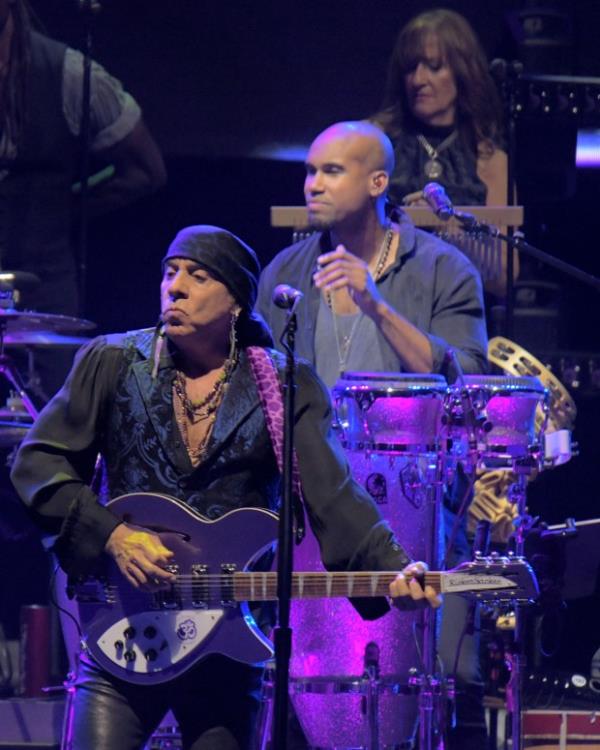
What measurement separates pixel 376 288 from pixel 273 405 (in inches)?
75.2

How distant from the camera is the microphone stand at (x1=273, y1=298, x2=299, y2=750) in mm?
4121

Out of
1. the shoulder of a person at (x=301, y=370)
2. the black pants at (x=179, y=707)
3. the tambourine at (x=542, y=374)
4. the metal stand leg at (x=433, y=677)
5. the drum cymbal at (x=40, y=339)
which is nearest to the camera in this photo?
the black pants at (x=179, y=707)

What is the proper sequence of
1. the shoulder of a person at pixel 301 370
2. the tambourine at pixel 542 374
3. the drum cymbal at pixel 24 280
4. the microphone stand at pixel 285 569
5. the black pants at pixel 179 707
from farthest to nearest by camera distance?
the drum cymbal at pixel 24 280, the tambourine at pixel 542 374, the shoulder of a person at pixel 301 370, the black pants at pixel 179 707, the microphone stand at pixel 285 569

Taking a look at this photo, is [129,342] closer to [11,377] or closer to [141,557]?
[141,557]

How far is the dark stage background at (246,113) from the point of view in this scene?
8148 mm

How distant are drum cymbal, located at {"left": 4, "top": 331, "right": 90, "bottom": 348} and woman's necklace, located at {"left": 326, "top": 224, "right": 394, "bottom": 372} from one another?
1.40 m

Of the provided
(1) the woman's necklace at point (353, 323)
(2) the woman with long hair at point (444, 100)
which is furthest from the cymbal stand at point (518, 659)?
(2) the woman with long hair at point (444, 100)

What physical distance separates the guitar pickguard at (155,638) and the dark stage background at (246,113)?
3815 millimetres

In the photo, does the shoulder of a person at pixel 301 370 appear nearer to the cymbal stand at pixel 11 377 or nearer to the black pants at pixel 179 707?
the black pants at pixel 179 707

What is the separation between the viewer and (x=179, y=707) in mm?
4453

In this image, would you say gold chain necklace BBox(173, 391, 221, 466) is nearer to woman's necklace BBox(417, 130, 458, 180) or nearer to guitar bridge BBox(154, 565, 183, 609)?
guitar bridge BBox(154, 565, 183, 609)

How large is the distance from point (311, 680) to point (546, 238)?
337 cm

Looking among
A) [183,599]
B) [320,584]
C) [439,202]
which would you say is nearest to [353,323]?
[439,202]

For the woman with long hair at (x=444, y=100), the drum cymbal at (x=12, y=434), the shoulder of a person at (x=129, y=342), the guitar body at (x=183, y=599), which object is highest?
the woman with long hair at (x=444, y=100)
